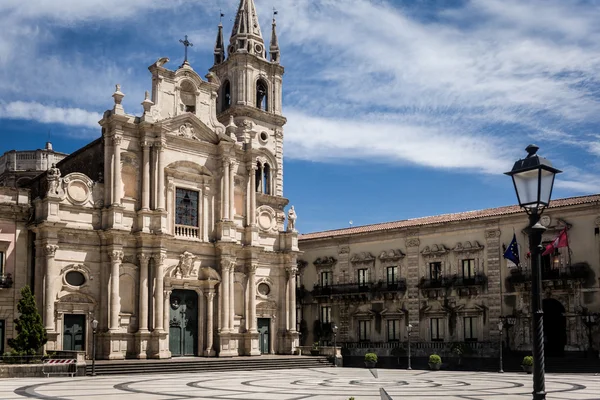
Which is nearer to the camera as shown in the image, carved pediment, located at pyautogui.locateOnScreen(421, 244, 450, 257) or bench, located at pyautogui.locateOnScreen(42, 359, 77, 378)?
bench, located at pyautogui.locateOnScreen(42, 359, 77, 378)

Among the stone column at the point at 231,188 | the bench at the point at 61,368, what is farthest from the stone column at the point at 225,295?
the bench at the point at 61,368

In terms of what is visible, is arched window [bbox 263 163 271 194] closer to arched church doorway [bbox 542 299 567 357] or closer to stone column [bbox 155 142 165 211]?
stone column [bbox 155 142 165 211]

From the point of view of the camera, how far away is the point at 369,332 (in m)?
53.1

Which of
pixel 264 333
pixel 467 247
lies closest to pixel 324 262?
pixel 264 333

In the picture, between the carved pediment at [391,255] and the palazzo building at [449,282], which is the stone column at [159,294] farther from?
the carved pediment at [391,255]

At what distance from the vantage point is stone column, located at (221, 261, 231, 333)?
43969 millimetres

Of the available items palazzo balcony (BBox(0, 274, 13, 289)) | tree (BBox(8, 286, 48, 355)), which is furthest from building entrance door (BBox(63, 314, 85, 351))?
tree (BBox(8, 286, 48, 355))

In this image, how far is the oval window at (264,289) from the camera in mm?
47859

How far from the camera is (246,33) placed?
187ft

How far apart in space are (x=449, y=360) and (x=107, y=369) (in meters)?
21.1

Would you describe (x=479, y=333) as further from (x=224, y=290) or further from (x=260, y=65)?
(x=260, y=65)

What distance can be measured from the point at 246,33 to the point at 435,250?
2187cm

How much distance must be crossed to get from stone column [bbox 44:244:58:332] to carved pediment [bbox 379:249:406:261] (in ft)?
77.7

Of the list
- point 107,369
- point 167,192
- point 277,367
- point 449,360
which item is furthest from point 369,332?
point 107,369
